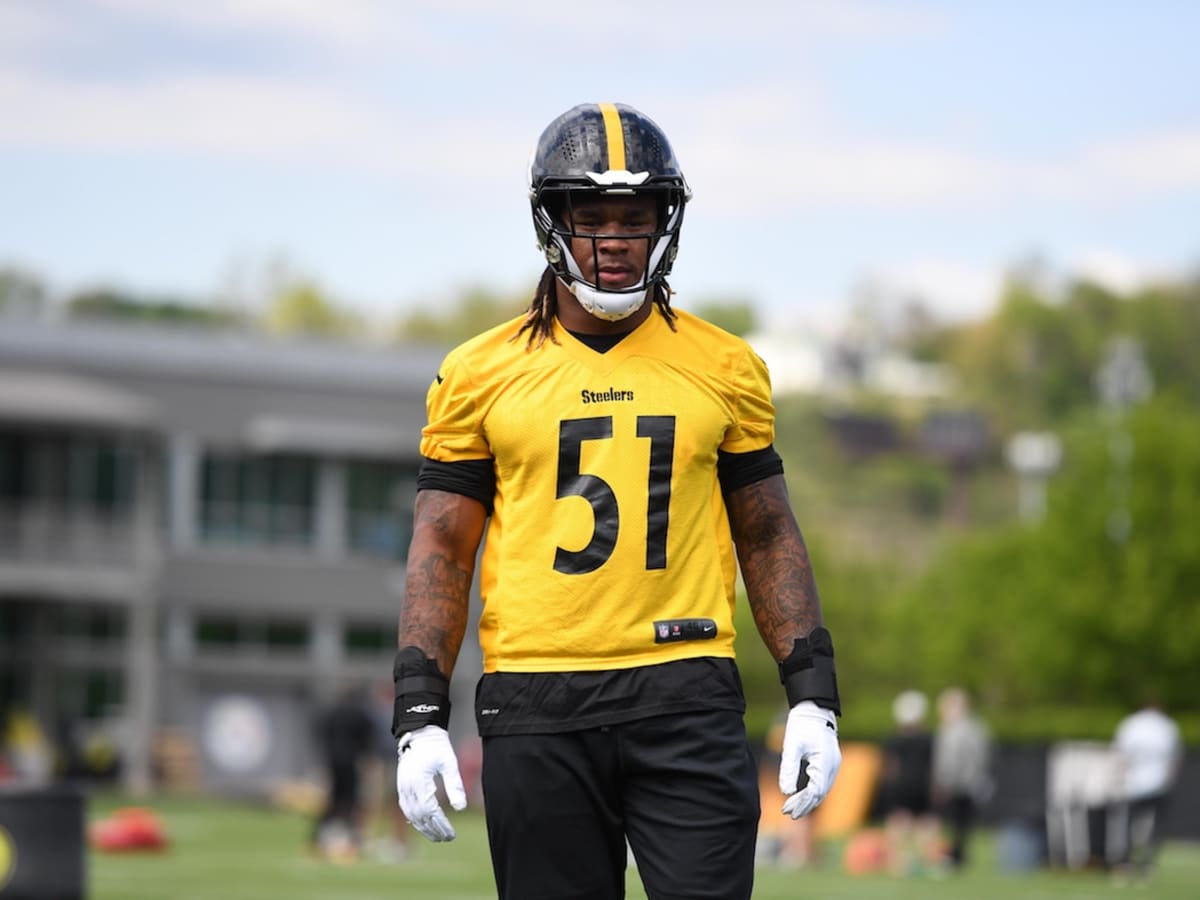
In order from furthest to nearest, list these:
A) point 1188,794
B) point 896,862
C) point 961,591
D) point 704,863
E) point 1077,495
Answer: point 961,591 → point 1077,495 → point 1188,794 → point 896,862 → point 704,863

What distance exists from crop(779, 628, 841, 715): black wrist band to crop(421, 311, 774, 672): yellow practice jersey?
0.65ft

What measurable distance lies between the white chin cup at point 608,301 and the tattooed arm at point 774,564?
1.77 feet

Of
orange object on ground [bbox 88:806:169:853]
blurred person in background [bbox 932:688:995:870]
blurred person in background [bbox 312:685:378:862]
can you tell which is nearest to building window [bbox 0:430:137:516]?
orange object on ground [bbox 88:806:169:853]

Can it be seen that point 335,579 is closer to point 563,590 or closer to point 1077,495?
point 1077,495

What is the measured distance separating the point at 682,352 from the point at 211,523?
51561 mm

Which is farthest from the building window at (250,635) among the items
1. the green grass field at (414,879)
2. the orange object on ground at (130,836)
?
the orange object on ground at (130,836)

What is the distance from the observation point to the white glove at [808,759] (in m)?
5.07

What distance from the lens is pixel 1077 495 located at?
2388 inches

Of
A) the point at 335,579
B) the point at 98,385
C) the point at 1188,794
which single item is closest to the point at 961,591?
the point at 335,579

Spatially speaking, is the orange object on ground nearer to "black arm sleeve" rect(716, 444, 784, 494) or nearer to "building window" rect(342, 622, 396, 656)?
"black arm sleeve" rect(716, 444, 784, 494)

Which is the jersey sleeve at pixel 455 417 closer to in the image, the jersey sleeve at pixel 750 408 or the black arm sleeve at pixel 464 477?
the black arm sleeve at pixel 464 477

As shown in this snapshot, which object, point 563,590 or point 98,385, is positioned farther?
point 98,385

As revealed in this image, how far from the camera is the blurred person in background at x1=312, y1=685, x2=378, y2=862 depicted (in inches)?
919

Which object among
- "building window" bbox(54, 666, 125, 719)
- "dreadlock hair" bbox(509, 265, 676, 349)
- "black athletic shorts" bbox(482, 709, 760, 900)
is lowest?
"building window" bbox(54, 666, 125, 719)
